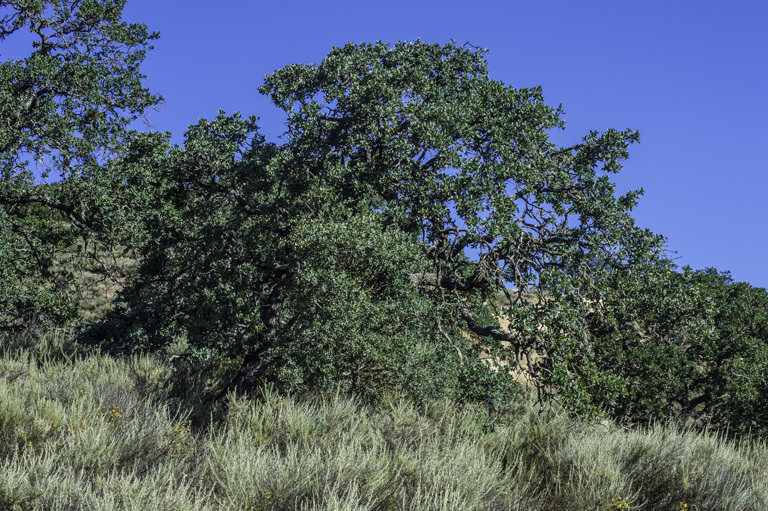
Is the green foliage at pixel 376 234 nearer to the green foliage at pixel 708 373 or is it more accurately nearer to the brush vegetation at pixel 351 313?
the brush vegetation at pixel 351 313

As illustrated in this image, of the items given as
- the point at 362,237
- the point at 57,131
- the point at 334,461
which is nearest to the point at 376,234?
the point at 362,237

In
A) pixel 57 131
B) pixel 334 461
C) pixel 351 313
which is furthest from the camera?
pixel 57 131

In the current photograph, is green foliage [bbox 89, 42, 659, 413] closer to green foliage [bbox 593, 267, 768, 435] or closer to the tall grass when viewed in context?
the tall grass

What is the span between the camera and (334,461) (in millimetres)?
6527

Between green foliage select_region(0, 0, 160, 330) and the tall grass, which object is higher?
green foliage select_region(0, 0, 160, 330)

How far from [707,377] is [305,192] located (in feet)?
41.3

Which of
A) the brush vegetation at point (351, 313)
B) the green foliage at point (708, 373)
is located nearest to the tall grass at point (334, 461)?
the brush vegetation at point (351, 313)

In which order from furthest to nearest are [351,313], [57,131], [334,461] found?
[57,131], [351,313], [334,461]

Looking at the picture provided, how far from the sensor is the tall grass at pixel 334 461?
5.96 metres

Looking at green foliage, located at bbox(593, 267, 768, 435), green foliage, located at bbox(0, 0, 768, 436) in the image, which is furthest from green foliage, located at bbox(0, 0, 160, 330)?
green foliage, located at bbox(593, 267, 768, 435)

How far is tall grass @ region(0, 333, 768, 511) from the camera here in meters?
5.96

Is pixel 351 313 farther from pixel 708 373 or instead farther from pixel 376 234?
pixel 708 373

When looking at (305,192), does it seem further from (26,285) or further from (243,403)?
(26,285)

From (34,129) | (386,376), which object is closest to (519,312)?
(386,376)
